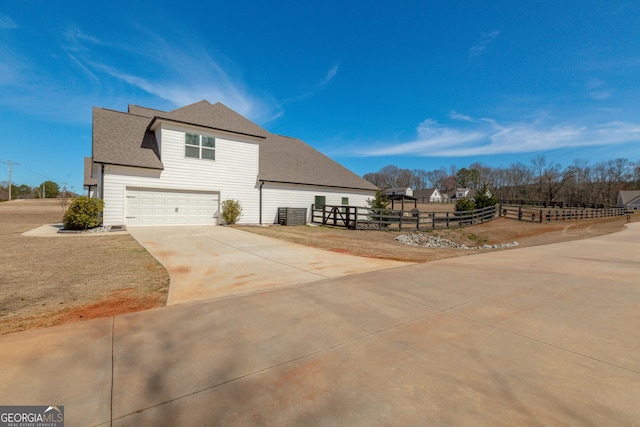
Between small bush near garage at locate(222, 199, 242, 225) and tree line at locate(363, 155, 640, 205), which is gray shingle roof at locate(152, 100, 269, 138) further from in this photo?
tree line at locate(363, 155, 640, 205)

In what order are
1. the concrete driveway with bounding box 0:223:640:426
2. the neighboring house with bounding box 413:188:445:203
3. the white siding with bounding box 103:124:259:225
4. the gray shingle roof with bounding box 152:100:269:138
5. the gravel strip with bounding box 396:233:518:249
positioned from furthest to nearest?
the neighboring house with bounding box 413:188:445:203 < the gravel strip with bounding box 396:233:518:249 < the gray shingle roof with bounding box 152:100:269:138 < the white siding with bounding box 103:124:259:225 < the concrete driveway with bounding box 0:223:640:426

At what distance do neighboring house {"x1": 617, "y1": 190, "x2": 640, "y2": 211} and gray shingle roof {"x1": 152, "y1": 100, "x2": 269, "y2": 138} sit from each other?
83971 mm

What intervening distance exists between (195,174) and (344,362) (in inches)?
621

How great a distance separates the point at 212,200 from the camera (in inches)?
668

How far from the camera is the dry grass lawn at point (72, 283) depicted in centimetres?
389

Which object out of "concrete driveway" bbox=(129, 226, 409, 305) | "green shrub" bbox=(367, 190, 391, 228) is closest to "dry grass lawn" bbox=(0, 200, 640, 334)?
"concrete driveway" bbox=(129, 226, 409, 305)

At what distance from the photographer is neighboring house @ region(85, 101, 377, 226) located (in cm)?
1426

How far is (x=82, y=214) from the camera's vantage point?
1255cm

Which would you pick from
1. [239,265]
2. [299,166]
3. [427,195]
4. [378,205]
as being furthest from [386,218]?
[427,195]

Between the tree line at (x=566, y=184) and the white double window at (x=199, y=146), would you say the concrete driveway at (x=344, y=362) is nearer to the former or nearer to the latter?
the white double window at (x=199, y=146)

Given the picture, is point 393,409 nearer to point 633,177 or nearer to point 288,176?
point 288,176

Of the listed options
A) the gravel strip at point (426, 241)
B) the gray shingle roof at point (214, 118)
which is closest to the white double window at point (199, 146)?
the gray shingle roof at point (214, 118)

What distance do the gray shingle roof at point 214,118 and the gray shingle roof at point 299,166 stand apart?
273 centimetres

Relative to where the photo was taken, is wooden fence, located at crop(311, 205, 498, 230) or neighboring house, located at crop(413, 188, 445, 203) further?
neighboring house, located at crop(413, 188, 445, 203)
